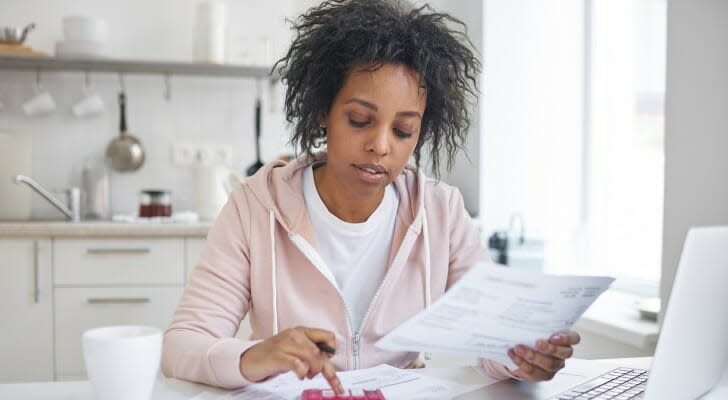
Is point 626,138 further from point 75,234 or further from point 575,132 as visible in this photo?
point 75,234

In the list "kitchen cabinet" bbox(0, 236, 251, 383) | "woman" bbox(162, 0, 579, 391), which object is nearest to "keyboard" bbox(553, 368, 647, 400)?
"woman" bbox(162, 0, 579, 391)

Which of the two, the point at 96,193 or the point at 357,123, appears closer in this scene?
the point at 357,123

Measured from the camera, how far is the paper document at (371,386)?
0.89 meters

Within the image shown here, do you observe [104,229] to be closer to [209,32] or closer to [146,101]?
[146,101]

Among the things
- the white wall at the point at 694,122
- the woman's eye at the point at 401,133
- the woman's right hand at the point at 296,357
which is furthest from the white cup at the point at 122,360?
the white wall at the point at 694,122

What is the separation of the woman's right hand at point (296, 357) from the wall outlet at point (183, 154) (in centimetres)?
241

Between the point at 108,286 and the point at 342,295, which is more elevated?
the point at 342,295

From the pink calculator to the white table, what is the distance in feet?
0.53

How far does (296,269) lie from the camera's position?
1.23m

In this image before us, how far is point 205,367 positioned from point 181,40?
250 cm

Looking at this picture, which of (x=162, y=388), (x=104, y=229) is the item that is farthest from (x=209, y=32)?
(x=162, y=388)

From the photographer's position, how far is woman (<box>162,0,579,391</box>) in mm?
1144

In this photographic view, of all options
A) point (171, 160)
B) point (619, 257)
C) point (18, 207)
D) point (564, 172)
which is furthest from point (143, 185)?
point (619, 257)

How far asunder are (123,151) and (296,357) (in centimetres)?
246
